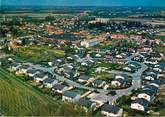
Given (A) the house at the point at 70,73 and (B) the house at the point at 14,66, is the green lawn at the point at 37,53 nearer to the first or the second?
(B) the house at the point at 14,66

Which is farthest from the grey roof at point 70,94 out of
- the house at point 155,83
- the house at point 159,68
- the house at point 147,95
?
the house at point 159,68

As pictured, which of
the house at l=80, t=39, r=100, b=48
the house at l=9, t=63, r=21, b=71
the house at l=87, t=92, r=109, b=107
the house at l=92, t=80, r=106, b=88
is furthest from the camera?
the house at l=80, t=39, r=100, b=48

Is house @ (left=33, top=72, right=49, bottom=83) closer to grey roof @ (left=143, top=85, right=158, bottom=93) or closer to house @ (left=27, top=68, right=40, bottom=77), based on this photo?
house @ (left=27, top=68, right=40, bottom=77)

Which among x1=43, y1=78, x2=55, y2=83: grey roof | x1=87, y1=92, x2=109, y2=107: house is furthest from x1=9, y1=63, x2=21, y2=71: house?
x1=87, y1=92, x2=109, y2=107: house

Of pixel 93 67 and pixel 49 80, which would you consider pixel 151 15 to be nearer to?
pixel 93 67

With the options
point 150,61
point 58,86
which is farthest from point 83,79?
point 150,61

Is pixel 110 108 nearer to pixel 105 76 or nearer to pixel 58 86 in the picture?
pixel 58 86

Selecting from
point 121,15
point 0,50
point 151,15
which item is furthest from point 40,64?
point 151,15
